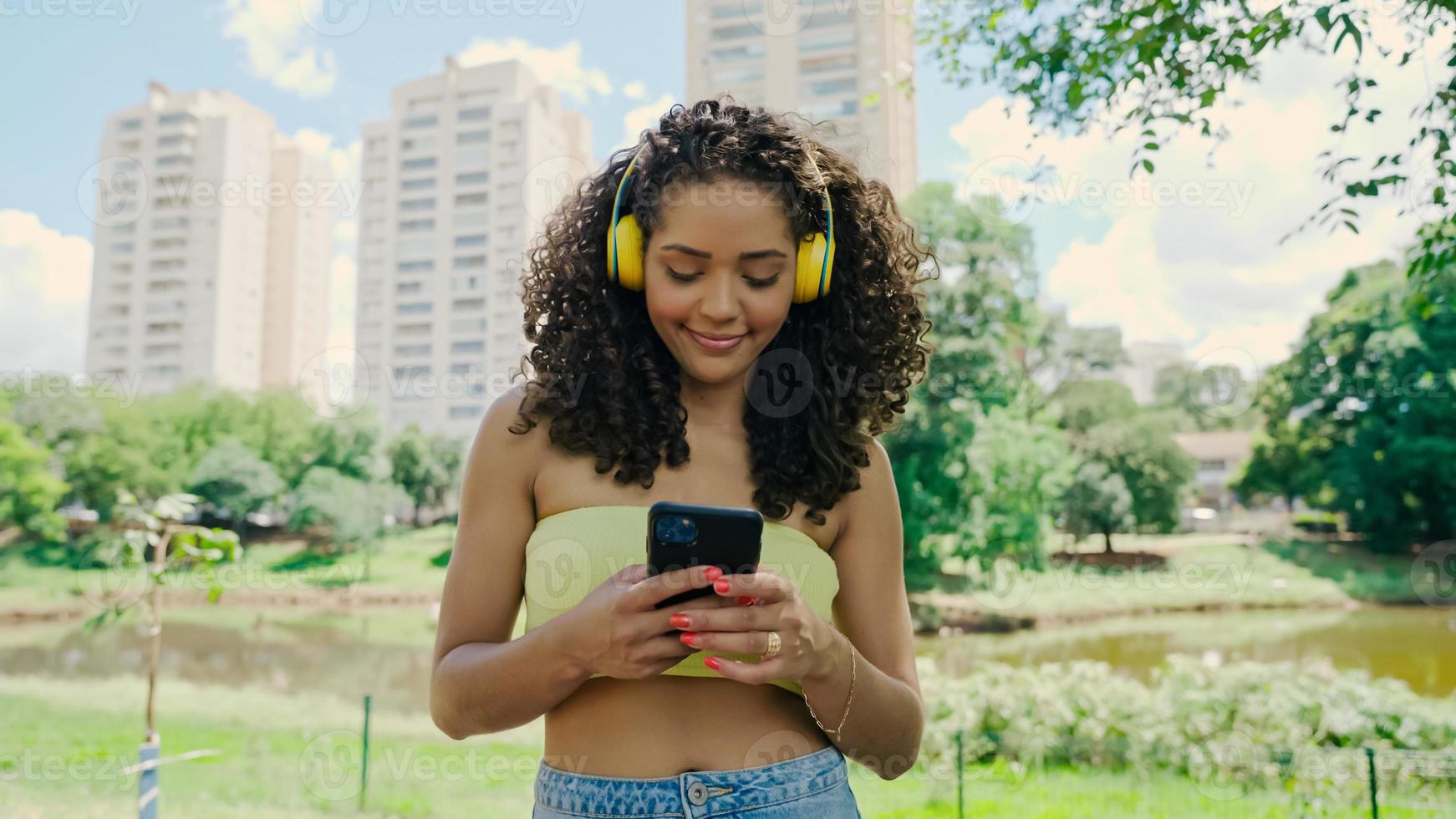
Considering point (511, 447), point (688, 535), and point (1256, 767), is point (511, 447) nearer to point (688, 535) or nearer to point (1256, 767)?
point (688, 535)

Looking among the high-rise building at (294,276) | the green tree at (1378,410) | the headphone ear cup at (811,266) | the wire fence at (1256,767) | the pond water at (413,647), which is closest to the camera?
the headphone ear cup at (811,266)

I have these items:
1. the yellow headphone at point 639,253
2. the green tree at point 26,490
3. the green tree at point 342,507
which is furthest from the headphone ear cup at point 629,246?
the green tree at point 26,490

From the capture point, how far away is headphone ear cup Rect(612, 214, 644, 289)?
1.40 m

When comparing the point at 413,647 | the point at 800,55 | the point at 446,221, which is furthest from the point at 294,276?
the point at 413,647

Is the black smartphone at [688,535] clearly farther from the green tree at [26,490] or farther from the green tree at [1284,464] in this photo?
the green tree at [26,490]

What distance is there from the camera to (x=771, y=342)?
1.55m

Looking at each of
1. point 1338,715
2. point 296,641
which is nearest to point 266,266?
point 296,641

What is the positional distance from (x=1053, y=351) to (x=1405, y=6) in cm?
2367

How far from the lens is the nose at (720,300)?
1312mm

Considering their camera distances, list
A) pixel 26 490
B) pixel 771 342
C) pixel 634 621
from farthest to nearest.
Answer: pixel 26 490 → pixel 771 342 → pixel 634 621

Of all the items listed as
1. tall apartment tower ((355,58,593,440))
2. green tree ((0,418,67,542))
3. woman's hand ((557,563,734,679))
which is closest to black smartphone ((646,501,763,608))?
woman's hand ((557,563,734,679))

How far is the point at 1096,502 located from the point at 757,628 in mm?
26349

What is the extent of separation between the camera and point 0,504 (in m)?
27.2

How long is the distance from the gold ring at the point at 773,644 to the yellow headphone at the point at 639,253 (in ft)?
1.89
